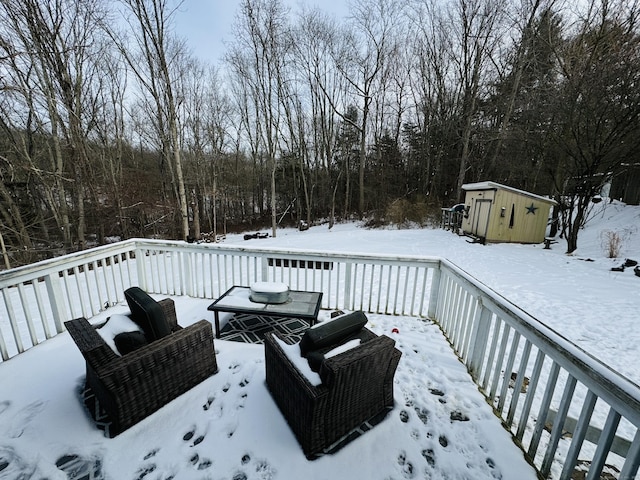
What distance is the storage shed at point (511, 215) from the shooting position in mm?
8172

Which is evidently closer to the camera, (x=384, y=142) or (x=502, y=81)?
(x=502, y=81)

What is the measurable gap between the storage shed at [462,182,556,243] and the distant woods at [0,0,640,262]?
616 mm

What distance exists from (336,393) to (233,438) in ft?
2.43

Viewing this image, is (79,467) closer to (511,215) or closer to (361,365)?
(361,365)

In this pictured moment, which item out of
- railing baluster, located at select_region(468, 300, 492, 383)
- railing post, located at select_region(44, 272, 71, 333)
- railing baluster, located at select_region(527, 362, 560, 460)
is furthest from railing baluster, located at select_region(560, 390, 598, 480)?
railing post, located at select_region(44, 272, 71, 333)

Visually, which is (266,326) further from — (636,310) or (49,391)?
(636,310)

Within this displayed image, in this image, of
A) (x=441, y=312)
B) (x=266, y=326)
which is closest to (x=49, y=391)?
(x=266, y=326)

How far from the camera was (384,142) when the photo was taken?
16.1m

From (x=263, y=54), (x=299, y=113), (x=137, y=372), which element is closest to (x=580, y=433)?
(x=137, y=372)

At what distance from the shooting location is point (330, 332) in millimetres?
1743

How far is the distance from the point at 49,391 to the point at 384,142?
1678 centimetres

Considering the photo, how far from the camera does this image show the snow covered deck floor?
1.50m

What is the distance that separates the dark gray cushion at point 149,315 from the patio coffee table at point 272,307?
758 millimetres

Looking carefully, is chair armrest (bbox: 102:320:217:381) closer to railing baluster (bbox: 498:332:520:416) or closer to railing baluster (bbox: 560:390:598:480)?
railing baluster (bbox: 498:332:520:416)
